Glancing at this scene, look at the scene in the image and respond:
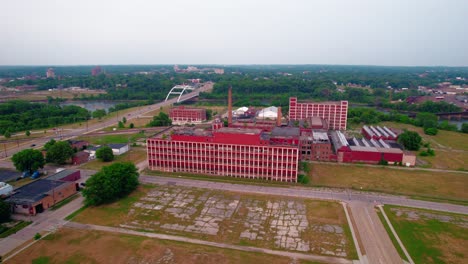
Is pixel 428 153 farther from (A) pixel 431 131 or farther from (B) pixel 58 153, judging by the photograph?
(B) pixel 58 153

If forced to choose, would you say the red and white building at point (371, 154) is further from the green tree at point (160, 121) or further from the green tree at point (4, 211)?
the green tree at point (4, 211)

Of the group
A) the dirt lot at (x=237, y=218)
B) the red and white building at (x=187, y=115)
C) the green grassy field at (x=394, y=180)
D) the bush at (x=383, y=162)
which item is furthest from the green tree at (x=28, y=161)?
the bush at (x=383, y=162)

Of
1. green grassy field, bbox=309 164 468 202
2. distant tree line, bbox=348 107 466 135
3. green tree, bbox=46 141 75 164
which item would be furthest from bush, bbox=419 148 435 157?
green tree, bbox=46 141 75 164

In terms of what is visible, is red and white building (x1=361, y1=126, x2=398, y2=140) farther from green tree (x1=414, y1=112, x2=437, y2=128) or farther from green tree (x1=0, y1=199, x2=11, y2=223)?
green tree (x1=0, y1=199, x2=11, y2=223)

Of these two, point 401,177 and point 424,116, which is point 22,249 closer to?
point 401,177

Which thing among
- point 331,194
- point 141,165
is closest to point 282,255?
point 331,194

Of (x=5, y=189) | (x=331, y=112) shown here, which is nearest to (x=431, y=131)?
(x=331, y=112)
